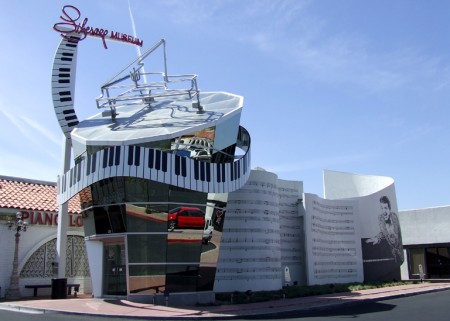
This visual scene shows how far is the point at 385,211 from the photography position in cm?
3619

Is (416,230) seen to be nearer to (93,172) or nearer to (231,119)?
(231,119)

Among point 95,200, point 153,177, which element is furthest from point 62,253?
point 153,177

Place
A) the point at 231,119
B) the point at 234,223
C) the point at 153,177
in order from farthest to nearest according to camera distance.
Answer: the point at 234,223, the point at 231,119, the point at 153,177

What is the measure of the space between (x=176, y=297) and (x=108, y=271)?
176 inches

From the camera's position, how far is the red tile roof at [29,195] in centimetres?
2678

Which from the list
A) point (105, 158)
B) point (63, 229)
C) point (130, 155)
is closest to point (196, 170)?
point (130, 155)

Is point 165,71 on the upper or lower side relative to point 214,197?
upper

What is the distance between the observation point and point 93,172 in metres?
19.6

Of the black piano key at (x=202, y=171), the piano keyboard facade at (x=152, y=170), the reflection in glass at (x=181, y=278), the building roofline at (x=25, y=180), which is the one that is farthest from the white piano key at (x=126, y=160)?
the building roofline at (x=25, y=180)

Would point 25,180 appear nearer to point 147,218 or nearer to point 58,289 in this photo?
point 58,289

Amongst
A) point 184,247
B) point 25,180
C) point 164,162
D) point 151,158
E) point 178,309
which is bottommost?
point 178,309

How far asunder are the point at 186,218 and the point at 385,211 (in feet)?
69.7

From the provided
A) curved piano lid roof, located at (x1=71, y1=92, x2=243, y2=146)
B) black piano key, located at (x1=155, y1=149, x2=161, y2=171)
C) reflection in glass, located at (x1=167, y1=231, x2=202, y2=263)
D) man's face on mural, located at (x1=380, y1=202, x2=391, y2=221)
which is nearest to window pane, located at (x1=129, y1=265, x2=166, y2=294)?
reflection in glass, located at (x1=167, y1=231, x2=202, y2=263)

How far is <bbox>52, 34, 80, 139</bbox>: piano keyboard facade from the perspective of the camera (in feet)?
80.5
